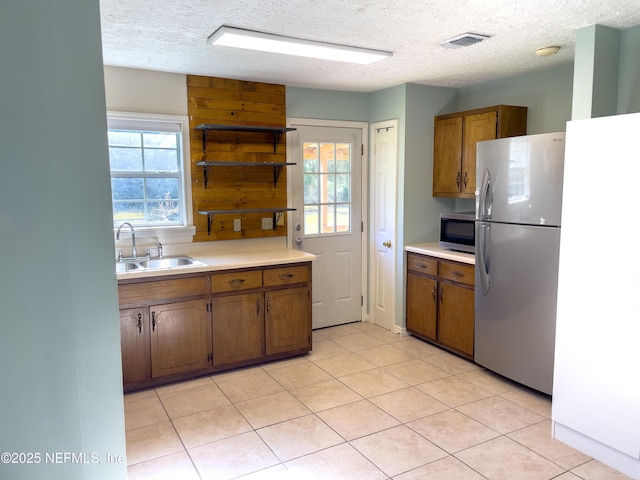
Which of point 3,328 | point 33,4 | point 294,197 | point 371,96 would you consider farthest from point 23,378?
point 371,96

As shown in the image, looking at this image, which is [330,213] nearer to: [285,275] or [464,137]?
[285,275]

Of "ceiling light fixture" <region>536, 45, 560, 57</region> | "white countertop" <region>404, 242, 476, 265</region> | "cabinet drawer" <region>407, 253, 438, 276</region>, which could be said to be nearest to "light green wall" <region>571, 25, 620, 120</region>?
"ceiling light fixture" <region>536, 45, 560, 57</region>

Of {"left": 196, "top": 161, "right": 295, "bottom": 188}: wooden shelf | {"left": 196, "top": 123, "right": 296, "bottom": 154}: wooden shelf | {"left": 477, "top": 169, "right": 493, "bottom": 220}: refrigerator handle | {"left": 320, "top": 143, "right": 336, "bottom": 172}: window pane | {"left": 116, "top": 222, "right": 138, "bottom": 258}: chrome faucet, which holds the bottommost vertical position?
{"left": 116, "top": 222, "right": 138, "bottom": 258}: chrome faucet

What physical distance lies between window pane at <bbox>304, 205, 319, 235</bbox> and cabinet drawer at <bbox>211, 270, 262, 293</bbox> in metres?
1.05

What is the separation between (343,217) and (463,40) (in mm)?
2225

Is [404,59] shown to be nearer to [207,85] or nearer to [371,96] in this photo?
[371,96]

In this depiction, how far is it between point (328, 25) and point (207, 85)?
161cm

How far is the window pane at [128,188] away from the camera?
12.0 ft

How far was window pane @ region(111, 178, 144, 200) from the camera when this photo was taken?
3.64 m

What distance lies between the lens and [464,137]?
13.3 feet

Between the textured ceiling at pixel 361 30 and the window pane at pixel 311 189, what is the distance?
1030 millimetres

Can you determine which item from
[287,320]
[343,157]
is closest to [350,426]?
[287,320]

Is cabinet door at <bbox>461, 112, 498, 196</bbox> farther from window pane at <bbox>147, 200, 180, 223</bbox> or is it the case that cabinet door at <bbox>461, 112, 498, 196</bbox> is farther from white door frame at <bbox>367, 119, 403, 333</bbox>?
window pane at <bbox>147, 200, 180, 223</bbox>

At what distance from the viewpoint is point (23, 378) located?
121 cm
